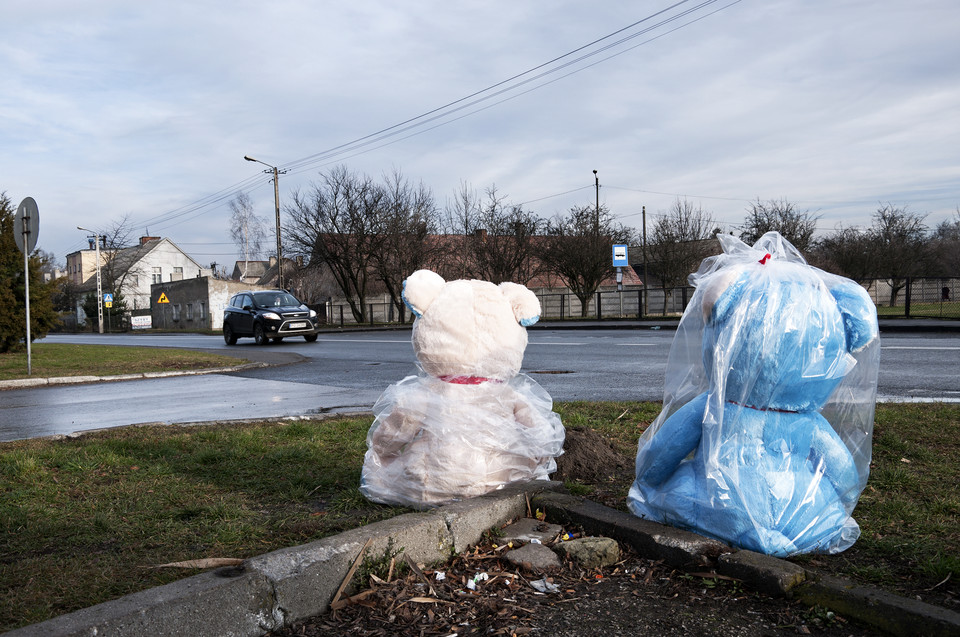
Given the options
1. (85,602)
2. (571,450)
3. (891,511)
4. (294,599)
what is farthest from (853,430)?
(85,602)

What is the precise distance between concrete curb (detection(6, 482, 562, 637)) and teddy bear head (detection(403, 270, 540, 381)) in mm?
671

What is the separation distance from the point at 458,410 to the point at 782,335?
1.42 meters

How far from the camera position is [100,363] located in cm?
1434

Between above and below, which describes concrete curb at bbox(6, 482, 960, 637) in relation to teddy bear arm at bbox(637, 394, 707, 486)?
below

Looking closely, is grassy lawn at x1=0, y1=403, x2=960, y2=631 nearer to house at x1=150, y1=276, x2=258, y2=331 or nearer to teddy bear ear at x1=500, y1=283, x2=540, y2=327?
teddy bear ear at x1=500, y1=283, x2=540, y2=327

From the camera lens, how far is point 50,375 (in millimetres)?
11953

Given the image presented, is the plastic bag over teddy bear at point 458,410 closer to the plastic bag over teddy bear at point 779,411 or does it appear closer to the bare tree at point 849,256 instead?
the plastic bag over teddy bear at point 779,411

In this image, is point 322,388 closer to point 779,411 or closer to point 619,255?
point 779,411

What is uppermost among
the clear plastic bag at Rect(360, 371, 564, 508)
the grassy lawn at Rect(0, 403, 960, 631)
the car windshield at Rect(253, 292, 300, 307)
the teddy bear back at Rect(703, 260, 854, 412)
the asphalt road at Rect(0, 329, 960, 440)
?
the car windshield at Rect(253, 292, 300, 307)

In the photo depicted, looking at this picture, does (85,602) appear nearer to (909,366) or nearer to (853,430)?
(853,430)

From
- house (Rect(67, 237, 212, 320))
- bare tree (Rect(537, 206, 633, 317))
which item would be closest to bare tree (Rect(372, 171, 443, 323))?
bare tree (Rect(537, 206, 633, 317))

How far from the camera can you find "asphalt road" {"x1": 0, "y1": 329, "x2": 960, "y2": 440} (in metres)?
7.36

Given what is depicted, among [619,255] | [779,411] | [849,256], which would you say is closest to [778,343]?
[779,411]

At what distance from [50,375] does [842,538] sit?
41.3ft
